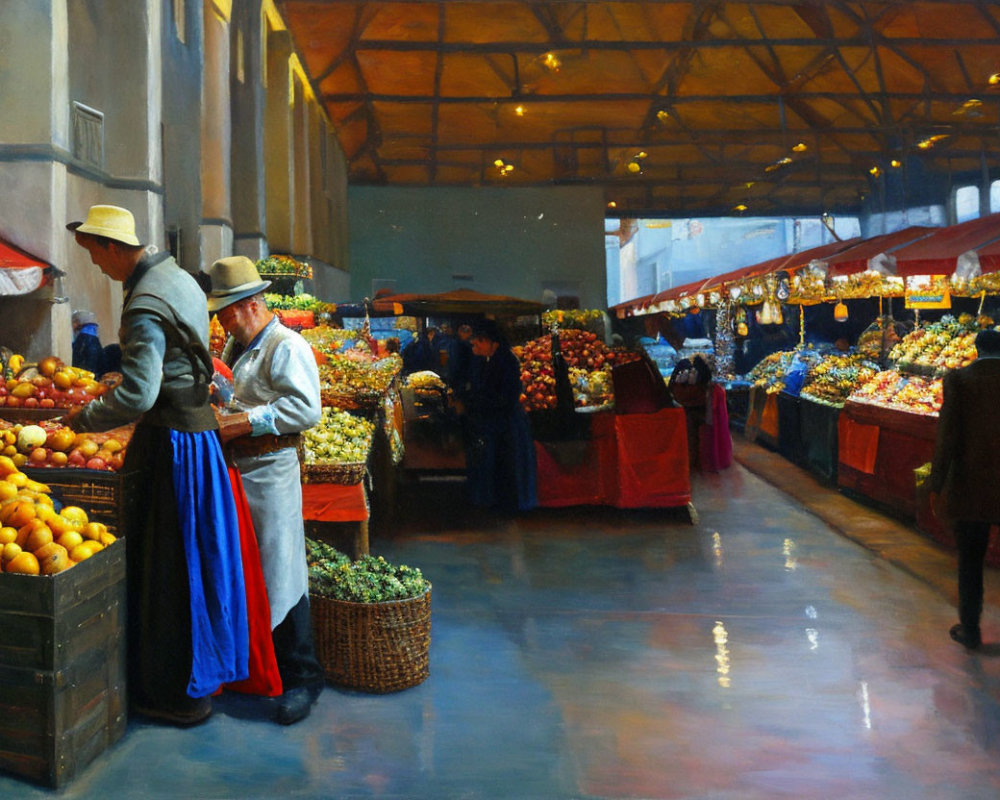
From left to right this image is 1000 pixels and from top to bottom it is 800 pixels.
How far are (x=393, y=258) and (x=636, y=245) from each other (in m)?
23.5

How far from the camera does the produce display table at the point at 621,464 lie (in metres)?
7.55

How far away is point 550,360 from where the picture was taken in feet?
29.9

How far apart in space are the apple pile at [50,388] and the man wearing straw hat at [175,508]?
4.83ft

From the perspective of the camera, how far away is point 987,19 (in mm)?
13250

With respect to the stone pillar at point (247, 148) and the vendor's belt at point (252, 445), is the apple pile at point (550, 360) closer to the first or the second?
the stone pillar at point (247, 148)

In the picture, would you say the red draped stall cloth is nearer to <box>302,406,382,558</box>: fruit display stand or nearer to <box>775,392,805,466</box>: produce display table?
<box>775,392,805,466</box>: produce display table

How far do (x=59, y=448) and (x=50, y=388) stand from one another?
1132mm

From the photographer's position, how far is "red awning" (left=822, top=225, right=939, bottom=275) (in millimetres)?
8616

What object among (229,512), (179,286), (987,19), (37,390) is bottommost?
(229,512)

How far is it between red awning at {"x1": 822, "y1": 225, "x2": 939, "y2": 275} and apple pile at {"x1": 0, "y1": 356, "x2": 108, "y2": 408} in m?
6.54

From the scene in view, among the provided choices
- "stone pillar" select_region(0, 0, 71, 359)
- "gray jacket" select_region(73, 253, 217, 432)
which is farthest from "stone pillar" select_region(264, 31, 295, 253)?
"gray jacket" select_region(73, 253, 217, 432)

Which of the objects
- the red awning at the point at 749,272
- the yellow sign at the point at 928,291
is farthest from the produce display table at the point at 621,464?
the red awning at the point at 749,272

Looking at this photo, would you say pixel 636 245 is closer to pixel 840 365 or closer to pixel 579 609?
pixel 840 365

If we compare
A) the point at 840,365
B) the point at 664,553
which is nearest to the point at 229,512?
the point at 664,553
